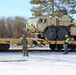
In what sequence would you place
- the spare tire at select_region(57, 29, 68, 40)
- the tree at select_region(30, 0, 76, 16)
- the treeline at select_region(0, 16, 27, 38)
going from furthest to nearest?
1. the treeline at select_region(0, 16, 27, 38)
2. the tree at select_region(30, 0, 76, 16)
3. the spare tire at select_region(57, 29, 68, 40)

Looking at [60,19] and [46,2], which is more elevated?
[46,2]

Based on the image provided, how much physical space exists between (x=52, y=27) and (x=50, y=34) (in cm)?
80

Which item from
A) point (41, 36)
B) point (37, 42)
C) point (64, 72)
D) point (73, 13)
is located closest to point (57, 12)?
point (73, 13)

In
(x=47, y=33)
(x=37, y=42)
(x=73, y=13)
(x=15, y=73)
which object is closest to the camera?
(x=15, y=73)

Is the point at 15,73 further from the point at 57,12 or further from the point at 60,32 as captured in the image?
the point at 57,12

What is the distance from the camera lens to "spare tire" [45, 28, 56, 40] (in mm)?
26656

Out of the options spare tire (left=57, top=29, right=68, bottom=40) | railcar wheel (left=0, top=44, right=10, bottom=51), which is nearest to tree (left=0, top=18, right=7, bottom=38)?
spare tire (left=57, top=29, right=68, bottom=40)

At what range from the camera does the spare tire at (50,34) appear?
1049 inches

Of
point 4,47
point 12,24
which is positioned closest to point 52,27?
point 4,47

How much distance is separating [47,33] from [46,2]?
19792 mm

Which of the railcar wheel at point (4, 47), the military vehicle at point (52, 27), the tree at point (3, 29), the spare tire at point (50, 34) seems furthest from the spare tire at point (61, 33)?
the tree at point (3, 29)

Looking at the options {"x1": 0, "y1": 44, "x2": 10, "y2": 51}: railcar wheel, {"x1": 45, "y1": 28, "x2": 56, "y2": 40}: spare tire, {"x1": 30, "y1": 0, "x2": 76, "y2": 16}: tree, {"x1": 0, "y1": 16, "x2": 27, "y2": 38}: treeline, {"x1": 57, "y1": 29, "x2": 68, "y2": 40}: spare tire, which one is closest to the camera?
{"x1": 0, "y1": 44, "x2": 10, "y2": 51}: railcar wheel

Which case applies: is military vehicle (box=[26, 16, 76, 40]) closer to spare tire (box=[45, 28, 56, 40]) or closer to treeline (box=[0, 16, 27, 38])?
spare tire (box=[45, 28, 56, 40])

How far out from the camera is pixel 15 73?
1217cm
